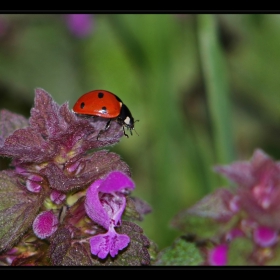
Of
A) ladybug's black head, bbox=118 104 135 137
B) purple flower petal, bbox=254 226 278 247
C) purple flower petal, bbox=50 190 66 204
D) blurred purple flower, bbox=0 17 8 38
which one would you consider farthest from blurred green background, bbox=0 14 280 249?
purple flower petal, bbox=50 190 66 204

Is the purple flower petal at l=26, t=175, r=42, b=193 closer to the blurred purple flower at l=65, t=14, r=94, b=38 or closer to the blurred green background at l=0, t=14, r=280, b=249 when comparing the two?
the blurred green background at l=0, t=14, r=280, b=249

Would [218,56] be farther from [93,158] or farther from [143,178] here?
[93,158]

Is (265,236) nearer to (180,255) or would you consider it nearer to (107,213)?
(180,255)

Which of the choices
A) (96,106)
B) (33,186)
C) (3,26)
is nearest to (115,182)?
(33,186)

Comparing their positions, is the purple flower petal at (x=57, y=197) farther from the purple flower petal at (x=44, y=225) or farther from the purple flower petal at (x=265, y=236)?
the purple flower petal at (x=265, y=236)

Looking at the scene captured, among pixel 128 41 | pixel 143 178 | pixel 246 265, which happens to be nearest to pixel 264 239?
pixel 246 265

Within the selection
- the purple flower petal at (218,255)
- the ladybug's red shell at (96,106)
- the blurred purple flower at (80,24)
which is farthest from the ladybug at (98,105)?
the blurred purple flower at (80,24)
